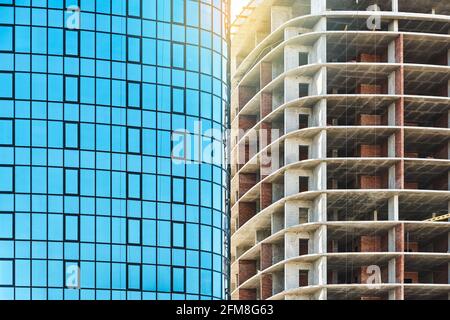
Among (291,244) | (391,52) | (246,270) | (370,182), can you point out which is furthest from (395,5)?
(246,270)

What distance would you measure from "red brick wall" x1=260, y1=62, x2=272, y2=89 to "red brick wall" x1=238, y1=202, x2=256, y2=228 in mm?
11254

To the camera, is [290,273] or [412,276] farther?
[412,276]

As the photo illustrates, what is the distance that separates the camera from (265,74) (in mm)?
112062

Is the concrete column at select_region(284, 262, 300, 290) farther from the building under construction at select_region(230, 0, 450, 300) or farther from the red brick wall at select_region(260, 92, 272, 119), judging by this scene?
the red brick wall at select_region(260, 92, 272, 119)

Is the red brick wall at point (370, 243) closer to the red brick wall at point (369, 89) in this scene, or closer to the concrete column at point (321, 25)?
the red brick wall at point (369, 89)

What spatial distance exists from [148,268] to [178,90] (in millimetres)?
11527

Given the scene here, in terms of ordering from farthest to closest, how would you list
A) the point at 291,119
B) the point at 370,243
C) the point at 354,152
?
1. the point at 354,152
2. the point at 291,119
3. the point at 370,243

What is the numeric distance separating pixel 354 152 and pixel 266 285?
44.4ft

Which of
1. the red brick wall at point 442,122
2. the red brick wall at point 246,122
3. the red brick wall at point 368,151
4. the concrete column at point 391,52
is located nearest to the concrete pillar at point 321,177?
the red brick wall at point 368,151

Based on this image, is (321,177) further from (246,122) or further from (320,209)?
(246,122)

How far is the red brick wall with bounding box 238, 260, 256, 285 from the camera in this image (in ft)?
376

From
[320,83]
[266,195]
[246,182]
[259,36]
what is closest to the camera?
[320,83]

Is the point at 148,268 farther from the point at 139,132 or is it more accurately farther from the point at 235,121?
the point at 235,121
